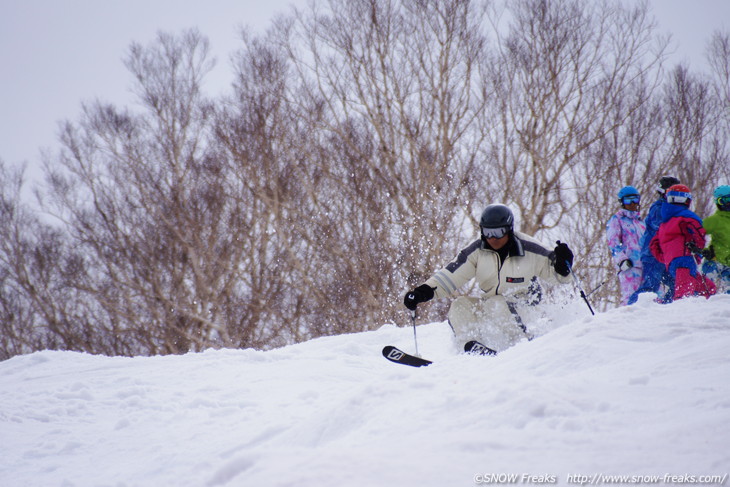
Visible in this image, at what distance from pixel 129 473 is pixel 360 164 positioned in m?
10.9

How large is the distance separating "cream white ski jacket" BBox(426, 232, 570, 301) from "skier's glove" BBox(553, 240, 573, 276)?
0.05 metres

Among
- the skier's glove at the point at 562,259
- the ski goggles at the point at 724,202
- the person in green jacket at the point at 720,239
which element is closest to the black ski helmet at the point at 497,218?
the skier's glove at the point at 562,259

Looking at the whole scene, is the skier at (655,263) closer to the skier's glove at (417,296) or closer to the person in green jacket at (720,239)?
the person in green jacket at (720,239)

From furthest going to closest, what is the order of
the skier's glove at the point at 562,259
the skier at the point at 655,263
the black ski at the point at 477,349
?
the skier at the point at 655,263 → the skier's glove at the point at 562,259 → the black ski at the point at 477,349

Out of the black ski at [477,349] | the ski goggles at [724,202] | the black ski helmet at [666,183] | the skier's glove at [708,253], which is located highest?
the black ski helmet at [666,183]

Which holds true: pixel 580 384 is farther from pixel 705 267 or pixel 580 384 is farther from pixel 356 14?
pixel 356 14

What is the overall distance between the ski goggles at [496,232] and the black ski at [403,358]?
3.60 feet

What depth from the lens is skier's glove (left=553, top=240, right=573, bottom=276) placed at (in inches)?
165

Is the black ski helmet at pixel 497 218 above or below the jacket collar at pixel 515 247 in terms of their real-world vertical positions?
above

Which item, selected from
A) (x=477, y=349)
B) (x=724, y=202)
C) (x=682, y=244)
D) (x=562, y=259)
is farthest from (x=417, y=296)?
(x=724, y=202)

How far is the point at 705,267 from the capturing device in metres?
5.55

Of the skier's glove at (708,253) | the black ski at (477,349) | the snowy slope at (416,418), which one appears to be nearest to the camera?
the snowy slope at (416,418)

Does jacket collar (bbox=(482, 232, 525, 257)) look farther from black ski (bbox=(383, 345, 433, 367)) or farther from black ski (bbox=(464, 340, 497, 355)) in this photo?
black ski (bbox=(383, 345, 433, 367))

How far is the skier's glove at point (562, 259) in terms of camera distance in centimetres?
419
